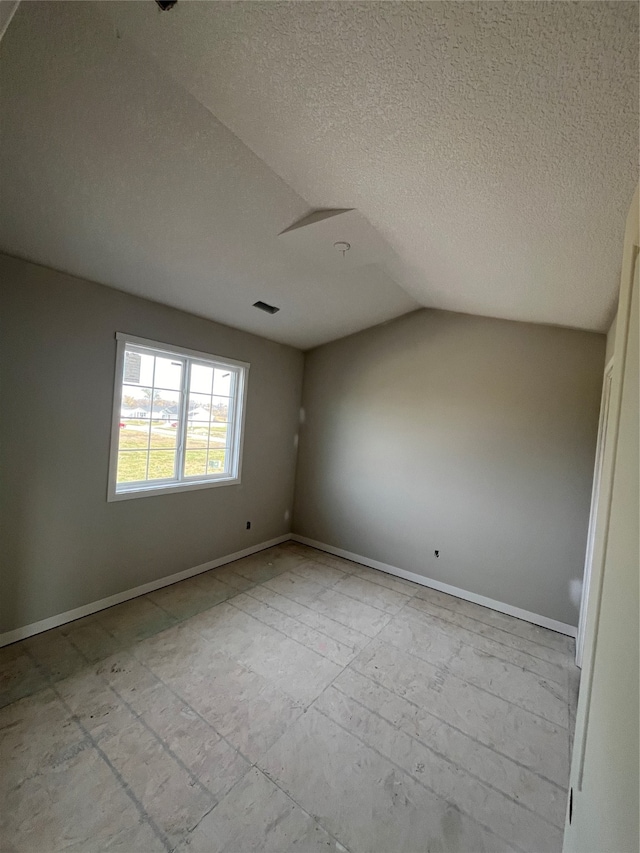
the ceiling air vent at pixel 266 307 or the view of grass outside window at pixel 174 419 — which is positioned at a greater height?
the ceiling air vent at pixel 266 307

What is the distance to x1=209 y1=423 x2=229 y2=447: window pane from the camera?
3.65 m

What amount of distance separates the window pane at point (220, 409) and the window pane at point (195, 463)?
396mm

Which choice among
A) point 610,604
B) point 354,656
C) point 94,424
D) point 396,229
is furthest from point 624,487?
point 94,424

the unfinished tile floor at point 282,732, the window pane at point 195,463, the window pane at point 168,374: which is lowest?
the unfinished tile floor at point 282,732

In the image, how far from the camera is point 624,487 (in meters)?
0.74

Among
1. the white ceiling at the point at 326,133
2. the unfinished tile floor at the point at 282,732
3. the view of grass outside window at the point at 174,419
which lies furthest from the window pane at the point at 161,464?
the white ceiling at the point at 326,133

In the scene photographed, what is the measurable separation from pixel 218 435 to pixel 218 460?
0.93 ft

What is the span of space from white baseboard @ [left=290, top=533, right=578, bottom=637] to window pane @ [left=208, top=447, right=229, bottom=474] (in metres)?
1.53

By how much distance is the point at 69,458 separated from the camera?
2506 mm

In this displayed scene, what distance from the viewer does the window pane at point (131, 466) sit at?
289cm

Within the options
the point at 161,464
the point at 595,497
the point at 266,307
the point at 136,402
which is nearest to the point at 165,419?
the point at 136,402

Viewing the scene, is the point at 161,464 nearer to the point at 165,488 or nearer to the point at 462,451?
the point at 165,488

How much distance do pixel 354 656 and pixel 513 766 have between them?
1019mm

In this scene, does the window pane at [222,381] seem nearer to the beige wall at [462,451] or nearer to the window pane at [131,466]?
the window pane at [131,466]
